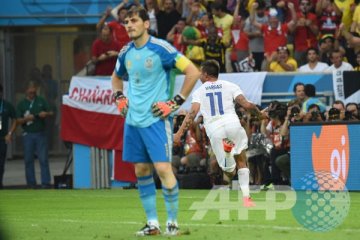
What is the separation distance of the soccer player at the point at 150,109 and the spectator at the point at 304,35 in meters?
12.4

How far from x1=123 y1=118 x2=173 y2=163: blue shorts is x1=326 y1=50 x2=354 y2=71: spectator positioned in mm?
11157

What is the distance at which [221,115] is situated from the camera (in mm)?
17234

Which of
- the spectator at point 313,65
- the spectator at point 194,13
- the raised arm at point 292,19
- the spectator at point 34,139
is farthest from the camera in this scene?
the spectator at point 34,139

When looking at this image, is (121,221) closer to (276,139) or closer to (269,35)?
(276,139)

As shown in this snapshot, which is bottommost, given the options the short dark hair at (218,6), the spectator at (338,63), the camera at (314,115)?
the camera at (314,115)

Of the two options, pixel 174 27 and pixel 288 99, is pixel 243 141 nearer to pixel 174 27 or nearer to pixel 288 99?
pixel 288 99

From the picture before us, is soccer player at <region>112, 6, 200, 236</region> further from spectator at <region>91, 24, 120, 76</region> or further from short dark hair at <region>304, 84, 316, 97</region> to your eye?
spectator at <region>91, 24, 120, 76</region>

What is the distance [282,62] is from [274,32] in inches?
35.0

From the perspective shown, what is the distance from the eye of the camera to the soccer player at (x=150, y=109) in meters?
11.2

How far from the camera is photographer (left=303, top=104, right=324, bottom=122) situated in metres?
20.8

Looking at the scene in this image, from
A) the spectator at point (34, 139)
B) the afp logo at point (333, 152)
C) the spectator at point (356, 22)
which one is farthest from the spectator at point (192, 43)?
the afp logo at point (333, 152)

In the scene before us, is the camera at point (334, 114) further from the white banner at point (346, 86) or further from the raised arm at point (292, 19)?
the raised arm at point (292, 19)

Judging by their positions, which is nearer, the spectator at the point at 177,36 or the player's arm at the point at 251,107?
the player's arm at the point at 251,107

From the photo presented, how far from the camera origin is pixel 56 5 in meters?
31.1
